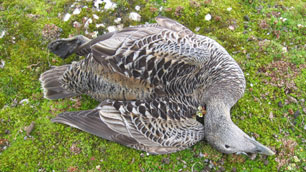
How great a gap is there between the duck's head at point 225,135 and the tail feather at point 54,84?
10.9 ft

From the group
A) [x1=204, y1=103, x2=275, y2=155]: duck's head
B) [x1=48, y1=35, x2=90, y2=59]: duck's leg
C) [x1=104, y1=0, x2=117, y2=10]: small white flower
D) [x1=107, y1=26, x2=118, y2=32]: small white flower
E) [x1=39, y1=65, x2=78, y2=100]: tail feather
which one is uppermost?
[x1=104, y1=0, x2=117, y2=10]: small white flower

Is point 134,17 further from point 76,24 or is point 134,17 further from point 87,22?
point 76,24

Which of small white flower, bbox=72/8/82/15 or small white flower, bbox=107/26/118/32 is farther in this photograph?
small white flower, bbox=72/8/82/15

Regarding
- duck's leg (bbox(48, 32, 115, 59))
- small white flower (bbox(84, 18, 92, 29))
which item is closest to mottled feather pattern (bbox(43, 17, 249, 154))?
duck's leg (bbox(48, 32, 115, 59))

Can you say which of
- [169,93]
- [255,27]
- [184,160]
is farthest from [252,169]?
[255,27]

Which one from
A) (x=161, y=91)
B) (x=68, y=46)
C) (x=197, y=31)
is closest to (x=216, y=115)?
(x=161, y=91)

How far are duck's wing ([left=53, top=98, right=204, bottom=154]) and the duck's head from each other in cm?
29

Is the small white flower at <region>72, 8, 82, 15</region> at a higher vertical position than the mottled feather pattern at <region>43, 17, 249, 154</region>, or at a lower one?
higher

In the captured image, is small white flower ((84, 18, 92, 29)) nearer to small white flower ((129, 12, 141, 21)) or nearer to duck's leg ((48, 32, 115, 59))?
small white flower ((129, 12, 141, 21))

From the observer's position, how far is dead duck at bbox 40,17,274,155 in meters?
5.21

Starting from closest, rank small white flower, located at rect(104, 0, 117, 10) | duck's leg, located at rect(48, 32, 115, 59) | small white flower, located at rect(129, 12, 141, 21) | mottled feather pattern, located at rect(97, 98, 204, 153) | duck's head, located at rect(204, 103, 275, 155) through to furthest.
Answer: duck's head, located at rect(204, 103, 275, 155) → mottled feather pattern, located at rect(97, 98, 204, 153) → duck's leg, located at rect(48, 32, 115, 59) → small white flower, located at rect(129, 12, 141, 21) → small white flower, located at rect(104, 0, 117, 10)

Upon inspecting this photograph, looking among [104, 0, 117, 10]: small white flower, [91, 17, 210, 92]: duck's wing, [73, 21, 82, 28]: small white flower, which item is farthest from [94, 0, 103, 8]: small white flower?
[91, 17, 210, 92]: duck's wing

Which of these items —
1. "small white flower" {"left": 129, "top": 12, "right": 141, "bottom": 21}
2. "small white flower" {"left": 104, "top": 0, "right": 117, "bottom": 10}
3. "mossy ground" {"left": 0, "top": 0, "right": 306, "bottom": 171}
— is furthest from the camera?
"small white flower" {"left": 104, "top": 0, "right": 117, "bottom": 10}

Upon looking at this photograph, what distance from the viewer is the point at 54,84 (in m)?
6.48
